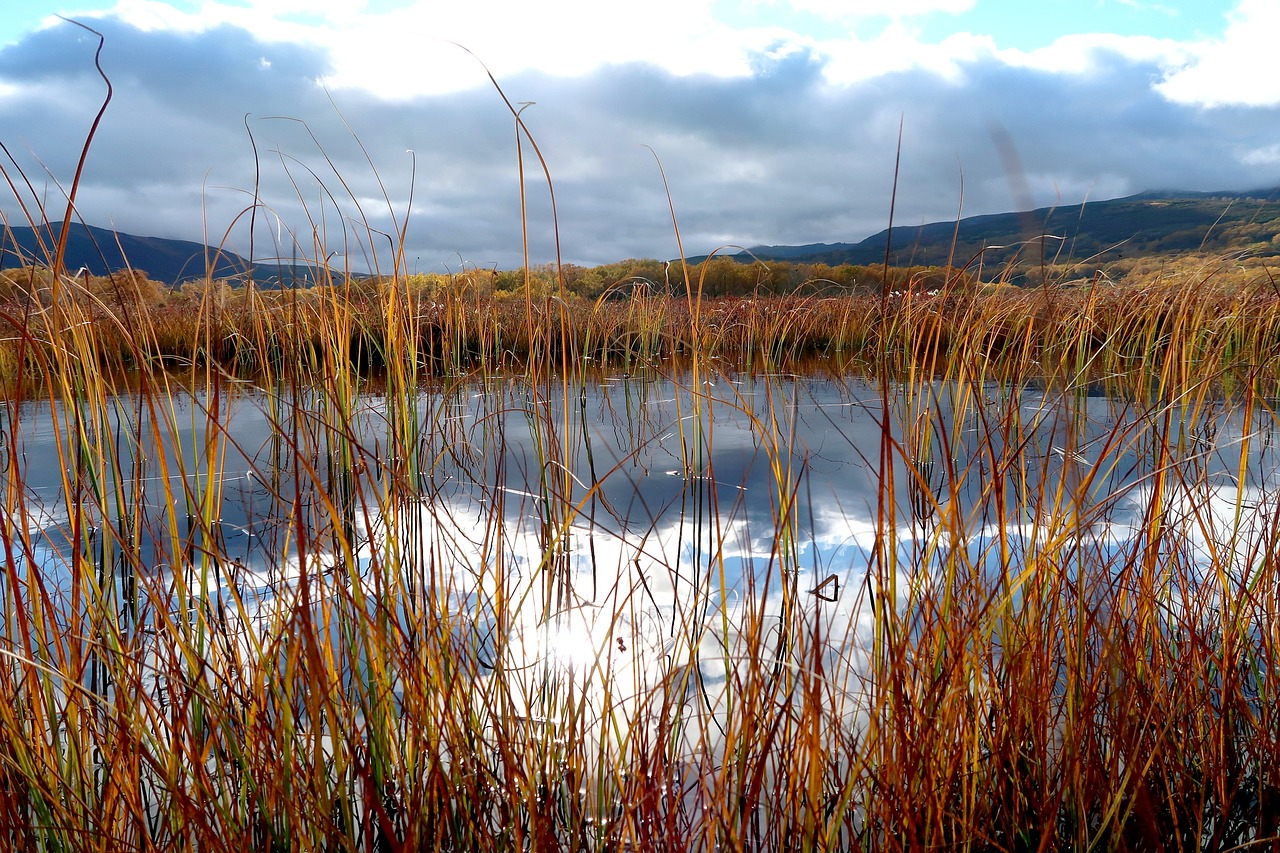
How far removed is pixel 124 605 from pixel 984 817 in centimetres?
159

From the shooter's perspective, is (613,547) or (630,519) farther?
(630,519)

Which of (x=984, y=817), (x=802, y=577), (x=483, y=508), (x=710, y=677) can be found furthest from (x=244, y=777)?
(x=483, y=508)

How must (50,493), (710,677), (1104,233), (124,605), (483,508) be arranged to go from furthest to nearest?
(1104,233), (50,493), (483,508), (124,605), (710,677)

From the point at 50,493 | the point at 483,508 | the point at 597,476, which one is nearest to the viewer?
the point at 483,508

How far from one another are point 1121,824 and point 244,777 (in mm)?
949

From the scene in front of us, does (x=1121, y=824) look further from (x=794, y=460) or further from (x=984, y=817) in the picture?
(x=794, y=460)

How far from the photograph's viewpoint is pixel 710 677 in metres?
1.27

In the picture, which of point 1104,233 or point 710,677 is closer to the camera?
point 710,677

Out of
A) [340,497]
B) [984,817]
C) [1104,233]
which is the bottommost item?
[984,817]

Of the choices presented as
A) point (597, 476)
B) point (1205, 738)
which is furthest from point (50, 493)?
point (1205, 738)

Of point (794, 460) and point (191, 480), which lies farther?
point (794, 460)

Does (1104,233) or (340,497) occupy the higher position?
(1104,233)

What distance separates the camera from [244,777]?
0.86m

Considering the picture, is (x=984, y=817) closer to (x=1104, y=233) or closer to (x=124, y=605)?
(x=124, y=605)
